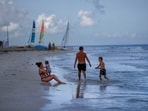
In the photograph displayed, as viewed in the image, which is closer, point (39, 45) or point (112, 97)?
point (112, 97)

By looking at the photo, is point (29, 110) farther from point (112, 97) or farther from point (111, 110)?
point (112, 97)

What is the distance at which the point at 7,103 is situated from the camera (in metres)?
8.88

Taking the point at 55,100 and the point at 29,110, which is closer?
the point at 29,110

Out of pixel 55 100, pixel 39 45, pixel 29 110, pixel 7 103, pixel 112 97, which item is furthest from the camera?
pixel 39 45

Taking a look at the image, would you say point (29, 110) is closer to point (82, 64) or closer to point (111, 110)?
point (111, 110)

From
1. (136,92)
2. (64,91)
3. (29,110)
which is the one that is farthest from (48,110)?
(136,92)

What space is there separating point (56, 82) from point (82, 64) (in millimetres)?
1513

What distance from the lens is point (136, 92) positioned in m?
11.9

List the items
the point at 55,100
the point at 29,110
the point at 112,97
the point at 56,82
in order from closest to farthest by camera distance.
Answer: the point at 29,110
the point at 55,100
the point at 112,97
the point at 56,82

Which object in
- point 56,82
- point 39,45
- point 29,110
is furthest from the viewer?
point 39,45

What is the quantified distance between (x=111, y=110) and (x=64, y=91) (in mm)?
3665

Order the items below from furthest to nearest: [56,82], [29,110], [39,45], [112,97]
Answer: [39,45]
[56,82]
[112,97]
[29,110]

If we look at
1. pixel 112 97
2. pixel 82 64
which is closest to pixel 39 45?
pixel 82 64

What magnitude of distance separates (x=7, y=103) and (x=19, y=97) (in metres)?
0.99
